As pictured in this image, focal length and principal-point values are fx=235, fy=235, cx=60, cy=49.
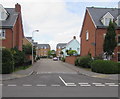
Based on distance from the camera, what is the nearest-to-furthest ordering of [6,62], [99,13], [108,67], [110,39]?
[6,62] < [108,67] < [110,39] < [99,13]

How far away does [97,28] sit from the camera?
3606 cm

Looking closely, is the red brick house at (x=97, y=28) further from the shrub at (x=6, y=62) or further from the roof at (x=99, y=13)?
the shrub at (x=6, y=62)

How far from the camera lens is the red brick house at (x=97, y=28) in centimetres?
3619

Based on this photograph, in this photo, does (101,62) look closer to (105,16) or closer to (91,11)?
(105,16)

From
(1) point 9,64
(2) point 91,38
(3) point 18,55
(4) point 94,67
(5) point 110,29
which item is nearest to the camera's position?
(1) point 9,64

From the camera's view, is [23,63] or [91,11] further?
[91,11]

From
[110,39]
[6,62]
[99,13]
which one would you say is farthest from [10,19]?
[110,39]

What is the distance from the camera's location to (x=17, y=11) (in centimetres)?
3962

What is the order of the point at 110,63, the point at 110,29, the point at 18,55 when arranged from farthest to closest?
1. the point at 18,55
2. the point at 110,29
3. the point at 110,63

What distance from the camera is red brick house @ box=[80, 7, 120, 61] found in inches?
1425

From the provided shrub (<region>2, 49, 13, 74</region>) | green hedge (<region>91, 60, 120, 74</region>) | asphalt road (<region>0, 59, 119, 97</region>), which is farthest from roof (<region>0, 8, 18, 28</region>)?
asphalt road (<region>0, 59, 119, 97</region>)

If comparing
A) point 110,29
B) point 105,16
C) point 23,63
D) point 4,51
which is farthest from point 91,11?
point 4,51

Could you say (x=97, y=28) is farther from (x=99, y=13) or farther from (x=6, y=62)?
(x=6, y=62)

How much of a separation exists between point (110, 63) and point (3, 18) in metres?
18.3
